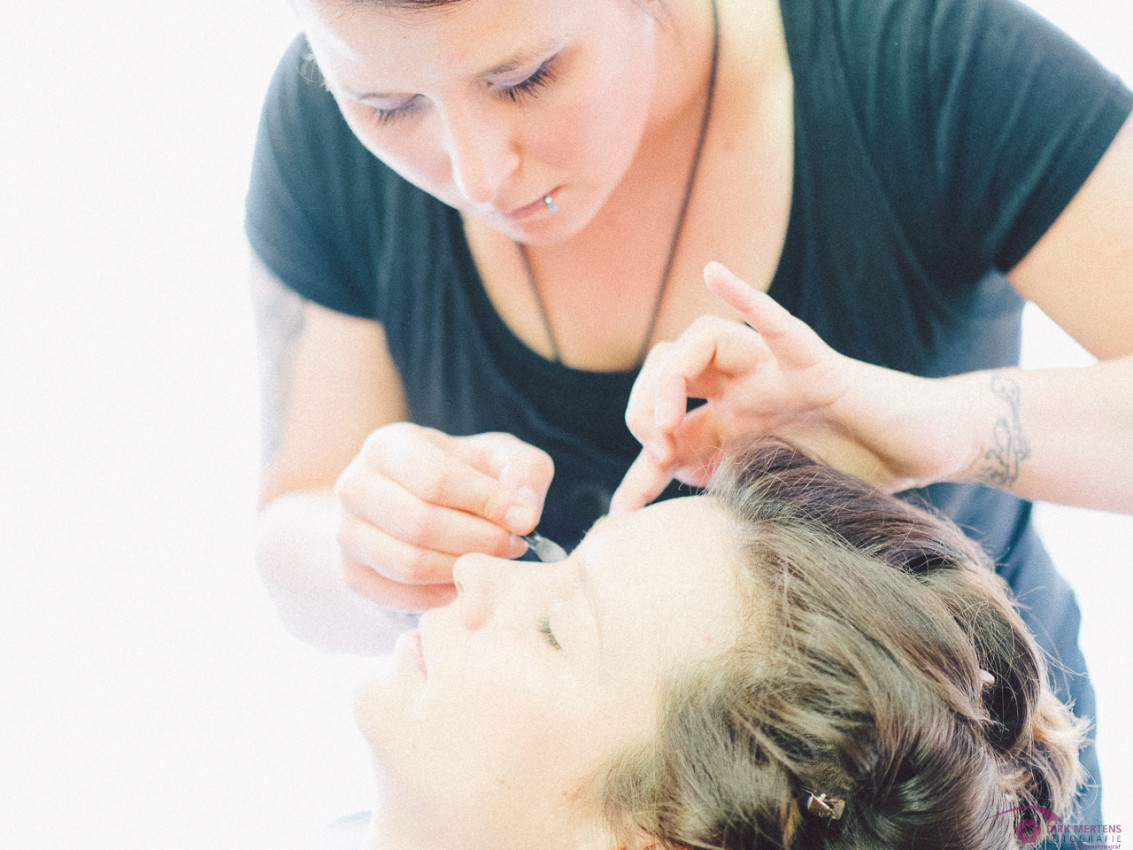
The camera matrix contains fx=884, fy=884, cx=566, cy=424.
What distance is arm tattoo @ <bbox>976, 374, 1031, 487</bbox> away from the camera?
86 centimetres

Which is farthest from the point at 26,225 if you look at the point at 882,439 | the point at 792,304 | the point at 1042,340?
the point at 1042,340

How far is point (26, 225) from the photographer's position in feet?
4.44

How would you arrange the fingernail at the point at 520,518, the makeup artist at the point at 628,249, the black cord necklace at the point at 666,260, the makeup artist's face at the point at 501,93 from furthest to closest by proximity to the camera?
the black cord necklace at the point at 666,260, the fingernail at the point at 520,518, the makeup artist at the point at 628,249, the makeup artist's face at the point at 501,93

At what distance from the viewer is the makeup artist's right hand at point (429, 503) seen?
839 mm

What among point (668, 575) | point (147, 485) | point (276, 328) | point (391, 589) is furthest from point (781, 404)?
point (147, 485)

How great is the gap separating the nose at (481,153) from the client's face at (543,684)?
0.33 m

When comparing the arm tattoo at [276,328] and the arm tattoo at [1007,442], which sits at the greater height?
the arm tattoo at [276,328]

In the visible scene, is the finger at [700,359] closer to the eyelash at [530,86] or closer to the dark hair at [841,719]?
the dark hair at [841,719]

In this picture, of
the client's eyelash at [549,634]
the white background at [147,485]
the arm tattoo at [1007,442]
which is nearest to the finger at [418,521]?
the client's eyelash at [549,634]

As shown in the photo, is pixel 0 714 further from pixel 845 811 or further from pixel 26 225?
pixel 845 811

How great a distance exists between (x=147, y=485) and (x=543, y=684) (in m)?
1.00

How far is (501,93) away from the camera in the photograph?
2.29 ft

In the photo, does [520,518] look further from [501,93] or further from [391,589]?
[501,93]

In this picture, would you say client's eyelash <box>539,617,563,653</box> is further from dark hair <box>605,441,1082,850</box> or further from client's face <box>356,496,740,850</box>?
dark hair <box>605,441,1082,850</box>
